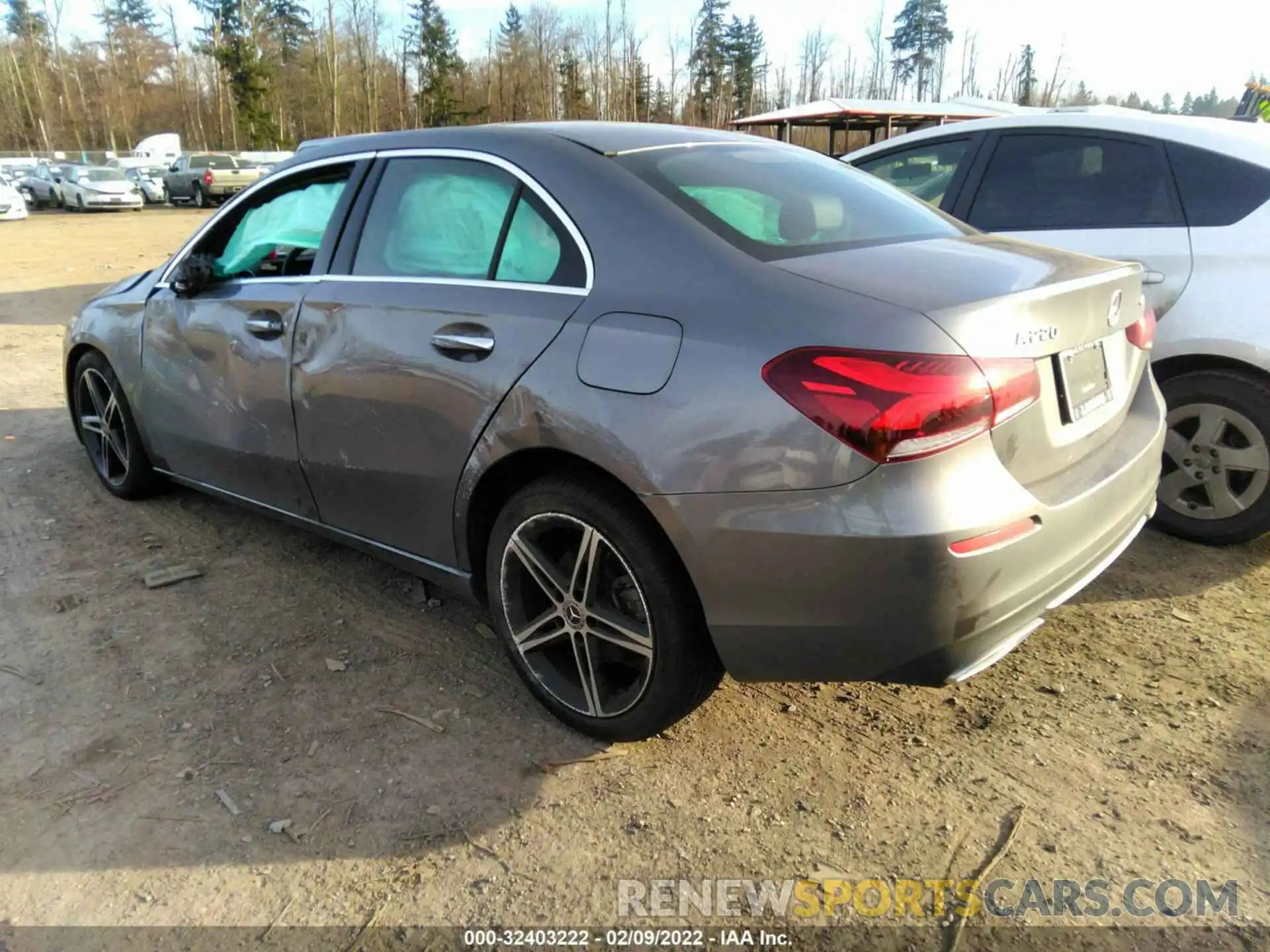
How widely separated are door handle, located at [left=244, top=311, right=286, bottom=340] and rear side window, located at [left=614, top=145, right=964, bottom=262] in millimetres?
1407

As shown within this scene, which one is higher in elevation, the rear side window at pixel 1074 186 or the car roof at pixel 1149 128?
the car roof at pixel 1149 128

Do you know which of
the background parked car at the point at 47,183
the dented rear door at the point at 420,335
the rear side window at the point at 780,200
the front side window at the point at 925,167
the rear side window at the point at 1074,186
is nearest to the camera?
the rear side window at the point at 780,200

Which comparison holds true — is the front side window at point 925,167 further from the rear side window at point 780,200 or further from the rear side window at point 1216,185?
the rear side window at point 780,200

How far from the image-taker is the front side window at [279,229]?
3264 millimetres

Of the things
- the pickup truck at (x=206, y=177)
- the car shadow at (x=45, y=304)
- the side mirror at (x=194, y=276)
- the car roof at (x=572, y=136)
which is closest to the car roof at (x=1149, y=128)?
the car roof at (x=572, y=136)

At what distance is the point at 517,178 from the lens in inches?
105

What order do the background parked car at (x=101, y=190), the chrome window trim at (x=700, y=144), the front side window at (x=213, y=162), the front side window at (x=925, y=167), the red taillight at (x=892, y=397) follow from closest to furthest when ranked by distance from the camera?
the red taillight at (x=892, y=397) < the chrome window trim at (x=700, y=144) < the front side window at (x=925, y=167) < the background parked car at (x=101, y=190) < the front side window at (x=213, y=162)

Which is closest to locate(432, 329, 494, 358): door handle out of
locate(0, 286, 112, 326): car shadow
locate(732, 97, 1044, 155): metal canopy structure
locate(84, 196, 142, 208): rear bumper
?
locate(0, 286, 112, 326): car shadow

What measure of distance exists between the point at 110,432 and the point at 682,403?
359 centimetres

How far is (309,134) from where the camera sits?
59.8 metres

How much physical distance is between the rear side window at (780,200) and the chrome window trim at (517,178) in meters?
0.24

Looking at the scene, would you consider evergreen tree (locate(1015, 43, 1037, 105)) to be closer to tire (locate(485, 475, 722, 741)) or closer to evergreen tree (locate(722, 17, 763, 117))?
evergreen tree (locate(722, 17, 763, 117))

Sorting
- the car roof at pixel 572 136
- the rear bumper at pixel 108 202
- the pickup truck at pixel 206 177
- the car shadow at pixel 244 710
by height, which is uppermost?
the car roof at pixel 572 136

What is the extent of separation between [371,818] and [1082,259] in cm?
249
